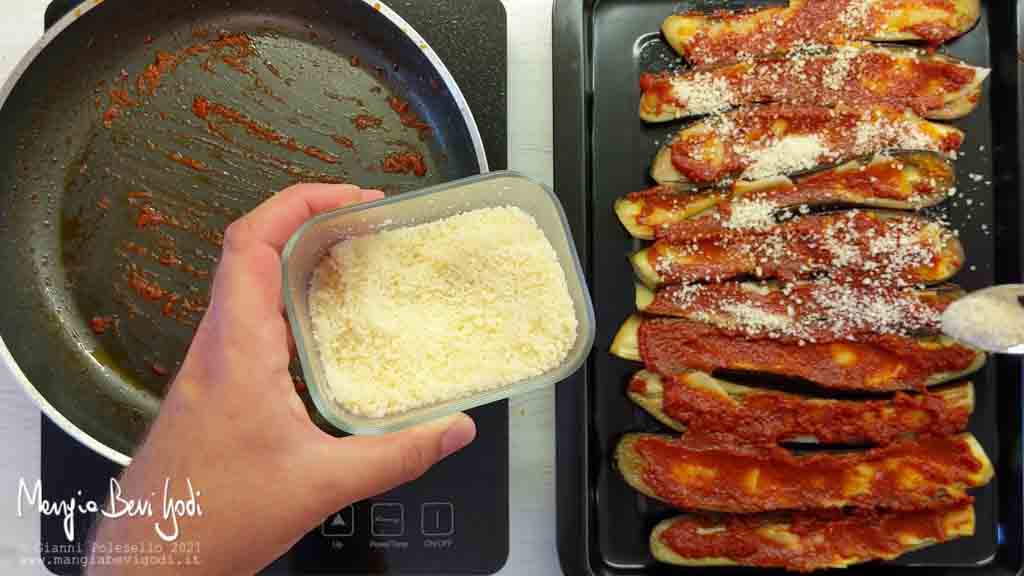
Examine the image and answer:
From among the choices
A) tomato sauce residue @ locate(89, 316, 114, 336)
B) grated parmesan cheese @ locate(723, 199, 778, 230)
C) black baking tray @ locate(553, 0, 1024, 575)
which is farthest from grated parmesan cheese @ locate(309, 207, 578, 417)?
tomato sauce residue @ locate(89, 316, 114, 336)

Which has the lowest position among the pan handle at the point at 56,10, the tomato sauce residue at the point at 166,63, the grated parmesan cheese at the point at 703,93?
the grated parmesan cheese at the point at 703,93

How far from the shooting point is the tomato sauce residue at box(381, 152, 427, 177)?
1.28 m

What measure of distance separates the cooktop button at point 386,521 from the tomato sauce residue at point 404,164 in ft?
1.74

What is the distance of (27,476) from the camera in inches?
52.7

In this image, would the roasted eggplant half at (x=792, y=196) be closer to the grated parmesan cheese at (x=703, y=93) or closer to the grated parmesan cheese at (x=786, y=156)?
the grated parmesan cheese at (x=786, y=156)

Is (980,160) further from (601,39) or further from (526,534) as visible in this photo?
(526,534)

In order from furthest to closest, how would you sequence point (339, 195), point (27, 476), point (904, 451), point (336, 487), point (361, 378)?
point (27, 476)
point (904, 451)
point (339, 195)
point (336, 487)
point (361, 378)

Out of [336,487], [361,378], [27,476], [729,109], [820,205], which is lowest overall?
[27,476]

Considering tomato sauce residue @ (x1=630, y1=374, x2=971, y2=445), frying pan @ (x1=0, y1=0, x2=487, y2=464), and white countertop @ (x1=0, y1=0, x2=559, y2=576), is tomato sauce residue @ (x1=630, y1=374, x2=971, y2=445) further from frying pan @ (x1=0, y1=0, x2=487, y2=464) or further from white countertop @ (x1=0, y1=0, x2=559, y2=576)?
frying pan @ (x1=0, y1=0, x2=487, y2=464)

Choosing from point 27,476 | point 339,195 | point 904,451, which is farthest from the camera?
point 27,476

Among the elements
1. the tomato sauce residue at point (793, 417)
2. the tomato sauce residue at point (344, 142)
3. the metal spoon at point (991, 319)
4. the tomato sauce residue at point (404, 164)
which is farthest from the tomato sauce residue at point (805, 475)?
the tomato sauce residue at point (344, 142)

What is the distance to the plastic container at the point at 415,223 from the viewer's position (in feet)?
2.96

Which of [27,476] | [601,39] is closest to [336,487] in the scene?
Result: [27,476]

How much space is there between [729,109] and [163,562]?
3.49 feet
